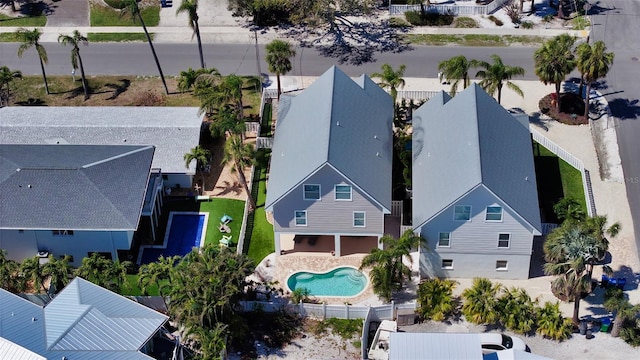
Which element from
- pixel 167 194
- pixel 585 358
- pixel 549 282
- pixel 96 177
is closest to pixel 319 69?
pixel 167 194

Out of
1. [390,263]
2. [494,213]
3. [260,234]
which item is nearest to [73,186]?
[260,234]

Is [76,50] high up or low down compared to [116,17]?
down

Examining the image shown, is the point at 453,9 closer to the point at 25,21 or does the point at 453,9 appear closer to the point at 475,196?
the point at 475,196

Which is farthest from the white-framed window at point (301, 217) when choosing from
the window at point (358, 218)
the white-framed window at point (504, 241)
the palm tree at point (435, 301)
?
the white-framed window at point (504, 241)

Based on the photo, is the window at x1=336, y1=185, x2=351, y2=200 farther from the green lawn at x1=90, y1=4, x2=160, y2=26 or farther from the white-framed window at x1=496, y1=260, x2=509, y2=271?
the green lawn at x1=90, y1=4, x2=160, y2=26

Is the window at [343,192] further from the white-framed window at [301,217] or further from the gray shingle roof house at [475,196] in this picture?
the gray shingle roof house at [475,196]

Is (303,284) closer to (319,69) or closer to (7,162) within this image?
(7,162)
